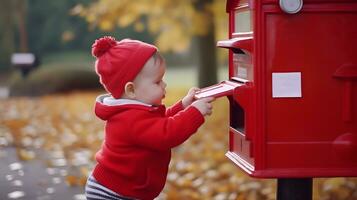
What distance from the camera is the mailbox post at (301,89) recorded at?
3312mm

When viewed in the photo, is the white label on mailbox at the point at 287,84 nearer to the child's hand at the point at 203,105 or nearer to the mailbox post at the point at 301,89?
the mailbox post at the point at 301,89

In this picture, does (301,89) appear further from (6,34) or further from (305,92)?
(6,34)

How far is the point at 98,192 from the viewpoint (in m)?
3.44

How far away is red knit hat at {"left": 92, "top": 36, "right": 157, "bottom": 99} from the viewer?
Result: 3.31 meters

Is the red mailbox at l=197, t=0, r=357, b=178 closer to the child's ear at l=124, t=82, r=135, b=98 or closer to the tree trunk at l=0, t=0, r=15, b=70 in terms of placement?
the child's ear at l=124, t=82, r=135, b=98

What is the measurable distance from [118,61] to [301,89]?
0.81 m

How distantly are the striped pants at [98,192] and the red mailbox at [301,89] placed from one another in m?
0.62

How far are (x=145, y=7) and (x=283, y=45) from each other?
37.1ft

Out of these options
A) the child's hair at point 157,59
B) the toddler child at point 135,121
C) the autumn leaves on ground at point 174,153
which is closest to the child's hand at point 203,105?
the toddler child at point 135,121

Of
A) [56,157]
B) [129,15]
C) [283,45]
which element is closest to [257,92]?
[283,45]

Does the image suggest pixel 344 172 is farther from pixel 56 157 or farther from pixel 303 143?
pixel 56 157

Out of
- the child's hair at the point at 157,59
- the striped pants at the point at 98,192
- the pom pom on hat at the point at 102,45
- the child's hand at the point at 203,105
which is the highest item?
the pom pom on hat at the point at 102,45

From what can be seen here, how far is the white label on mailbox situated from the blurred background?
227cm

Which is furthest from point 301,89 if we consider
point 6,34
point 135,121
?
point 6,34
